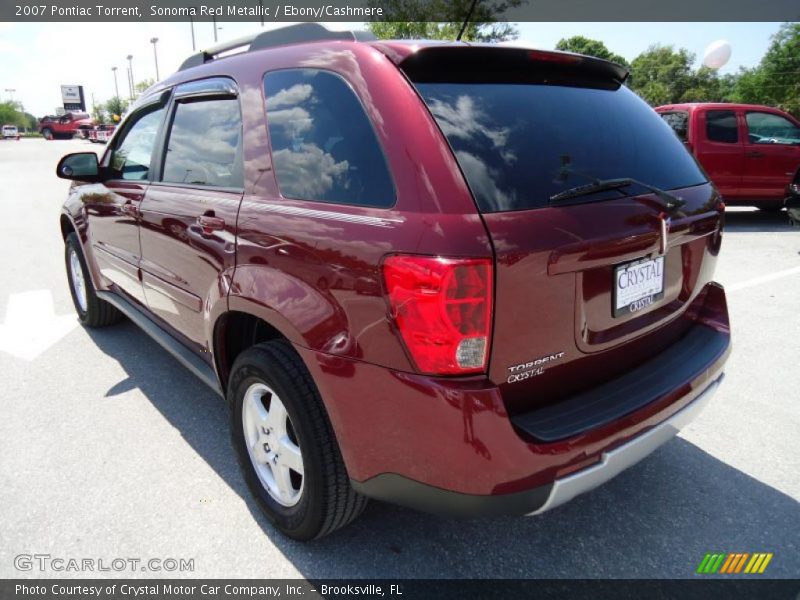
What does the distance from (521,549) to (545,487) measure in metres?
0.69

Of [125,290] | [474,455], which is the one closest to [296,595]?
[474,455]

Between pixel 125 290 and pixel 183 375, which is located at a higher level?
pixel 125 290

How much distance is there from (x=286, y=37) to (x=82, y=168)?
189 cm

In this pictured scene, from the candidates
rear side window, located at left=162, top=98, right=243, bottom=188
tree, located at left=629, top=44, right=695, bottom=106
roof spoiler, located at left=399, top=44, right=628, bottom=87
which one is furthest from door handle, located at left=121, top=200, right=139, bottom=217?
tree, located at left=629, top=44, right=695, bottom=106

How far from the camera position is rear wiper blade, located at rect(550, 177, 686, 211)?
1664 millimetres

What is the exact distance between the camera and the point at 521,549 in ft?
6.98

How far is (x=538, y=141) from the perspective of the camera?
69.5 inches

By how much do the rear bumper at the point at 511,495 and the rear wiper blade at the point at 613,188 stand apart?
2.59ft

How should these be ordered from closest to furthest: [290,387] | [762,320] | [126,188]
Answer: [290,387]
[126,188]
[762,320]

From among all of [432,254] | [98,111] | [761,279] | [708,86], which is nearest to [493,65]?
[432,254]

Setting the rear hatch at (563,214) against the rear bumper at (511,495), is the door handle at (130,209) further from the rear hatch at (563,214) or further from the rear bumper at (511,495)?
the rear bumper at (511,495)

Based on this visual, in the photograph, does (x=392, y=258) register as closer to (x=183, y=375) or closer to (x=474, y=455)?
(x=474, y=455)

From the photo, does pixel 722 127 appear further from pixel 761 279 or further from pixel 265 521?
pixel 265 521

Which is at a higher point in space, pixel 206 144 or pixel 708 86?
pixel 708 86
